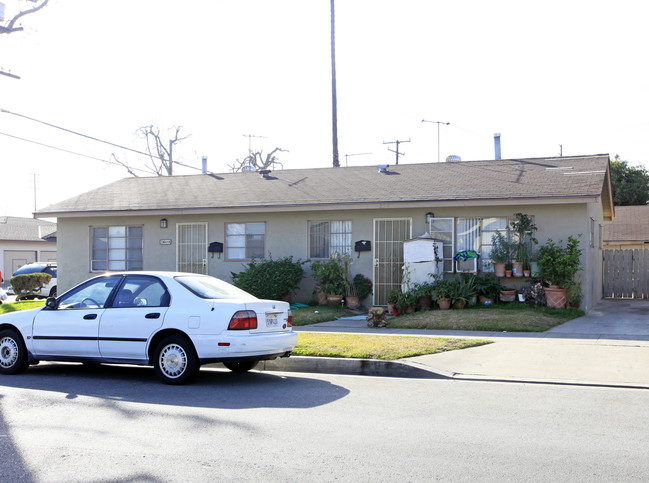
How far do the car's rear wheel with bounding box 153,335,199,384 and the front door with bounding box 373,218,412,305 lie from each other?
9140mm

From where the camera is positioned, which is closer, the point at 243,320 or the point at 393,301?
the point at 243,320

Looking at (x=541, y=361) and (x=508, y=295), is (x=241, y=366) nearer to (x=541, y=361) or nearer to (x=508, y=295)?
(x=541, y=361)

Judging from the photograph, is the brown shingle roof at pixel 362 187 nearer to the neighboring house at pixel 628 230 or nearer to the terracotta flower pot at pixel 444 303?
the terracotta flower pot at pixel 444 303

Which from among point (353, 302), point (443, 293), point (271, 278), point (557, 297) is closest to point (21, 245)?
point (271, 278)

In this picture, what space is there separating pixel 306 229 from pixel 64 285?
316 inches

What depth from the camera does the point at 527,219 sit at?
15.6 metres

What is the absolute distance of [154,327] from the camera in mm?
8523

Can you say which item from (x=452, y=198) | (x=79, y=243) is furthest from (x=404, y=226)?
(x=79, y=243)

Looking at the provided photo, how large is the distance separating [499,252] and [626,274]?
7427 mm

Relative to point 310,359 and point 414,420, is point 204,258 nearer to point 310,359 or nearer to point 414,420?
point 310,359

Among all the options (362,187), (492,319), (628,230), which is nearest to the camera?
(492,319)

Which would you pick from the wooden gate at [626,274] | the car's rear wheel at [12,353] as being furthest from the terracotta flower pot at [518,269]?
the car's rear wheel at [12,353]

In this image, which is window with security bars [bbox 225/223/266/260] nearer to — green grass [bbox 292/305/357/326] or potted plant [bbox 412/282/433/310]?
green grass [bbox 292/305/357/326]

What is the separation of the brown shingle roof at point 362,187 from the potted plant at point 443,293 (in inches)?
82.0
